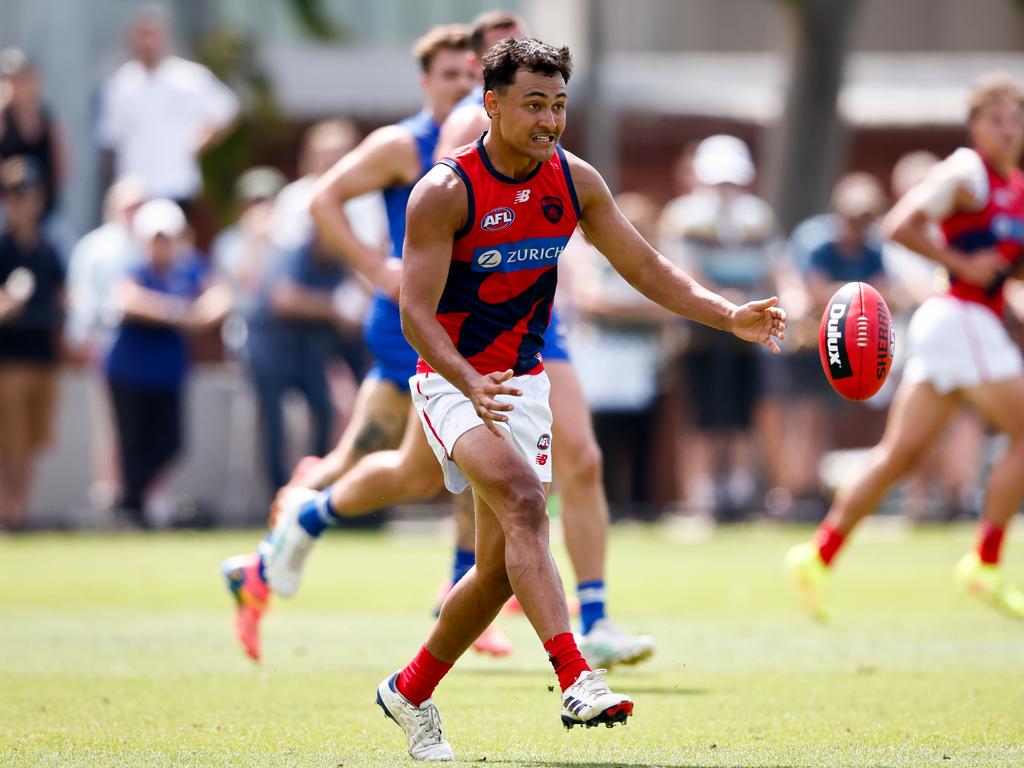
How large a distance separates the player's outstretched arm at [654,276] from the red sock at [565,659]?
119 cm

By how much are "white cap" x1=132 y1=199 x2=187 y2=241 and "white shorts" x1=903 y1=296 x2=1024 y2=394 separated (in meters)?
7.53

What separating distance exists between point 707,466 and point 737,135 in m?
11.1

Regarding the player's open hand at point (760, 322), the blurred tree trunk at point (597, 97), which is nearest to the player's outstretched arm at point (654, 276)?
the player's open hand at point (760, 322)

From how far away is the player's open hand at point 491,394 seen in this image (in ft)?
19.5

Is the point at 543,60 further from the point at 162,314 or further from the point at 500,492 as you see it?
the point at 162,314

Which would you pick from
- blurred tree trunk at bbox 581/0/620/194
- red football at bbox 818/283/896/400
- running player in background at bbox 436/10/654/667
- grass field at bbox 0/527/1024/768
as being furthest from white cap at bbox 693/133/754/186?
red football at bbox 818/283/896/400

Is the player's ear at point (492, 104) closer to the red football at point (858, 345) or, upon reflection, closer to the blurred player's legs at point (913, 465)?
the red football at point (858, 345)

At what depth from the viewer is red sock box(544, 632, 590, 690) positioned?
19.5ft

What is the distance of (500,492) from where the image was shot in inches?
240

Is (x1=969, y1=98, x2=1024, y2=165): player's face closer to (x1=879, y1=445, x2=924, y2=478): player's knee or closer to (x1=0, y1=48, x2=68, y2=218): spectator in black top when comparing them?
(x1=879, y1=445, x2=924, y2=478): player's knee

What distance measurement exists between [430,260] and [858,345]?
1.69 meters

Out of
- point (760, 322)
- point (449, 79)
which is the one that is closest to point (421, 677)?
point (760, 322)

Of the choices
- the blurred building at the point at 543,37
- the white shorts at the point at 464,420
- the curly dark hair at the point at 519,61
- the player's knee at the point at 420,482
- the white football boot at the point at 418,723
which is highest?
the blurred building at the point at 543,37

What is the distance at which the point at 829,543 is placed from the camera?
10.4 m
